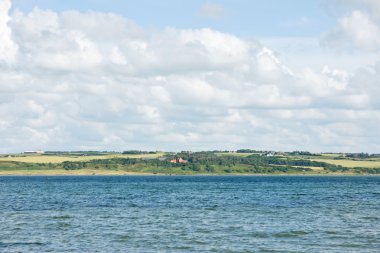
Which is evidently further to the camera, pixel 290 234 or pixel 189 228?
pixel 189 228

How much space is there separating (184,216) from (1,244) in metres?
29.7

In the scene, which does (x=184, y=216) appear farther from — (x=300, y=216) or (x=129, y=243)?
→ (x=129, y=243)

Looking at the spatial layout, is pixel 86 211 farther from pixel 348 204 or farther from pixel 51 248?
pixel 348 204

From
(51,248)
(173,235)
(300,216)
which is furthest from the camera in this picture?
(300,216)

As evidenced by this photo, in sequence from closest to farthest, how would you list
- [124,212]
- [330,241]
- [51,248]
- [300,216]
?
[51,248] → [330,241] → [300,216] → [124,212]

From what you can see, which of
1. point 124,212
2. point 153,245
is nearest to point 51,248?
point 153,245

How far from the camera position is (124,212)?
8456cm

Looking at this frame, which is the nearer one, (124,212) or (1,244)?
(1,244)

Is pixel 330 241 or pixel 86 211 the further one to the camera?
pixel 86 211

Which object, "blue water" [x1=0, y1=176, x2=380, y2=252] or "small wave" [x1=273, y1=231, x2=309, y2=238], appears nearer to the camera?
"blue water" [x1=0, y1=176, x2=380, y2=252]

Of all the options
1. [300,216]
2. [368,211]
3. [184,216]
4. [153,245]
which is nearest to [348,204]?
[368,211]

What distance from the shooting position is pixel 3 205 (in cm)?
9994

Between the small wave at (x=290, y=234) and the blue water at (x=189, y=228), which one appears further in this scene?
the small wave at (x=290, y=234)

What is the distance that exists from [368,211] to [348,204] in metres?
14.9
